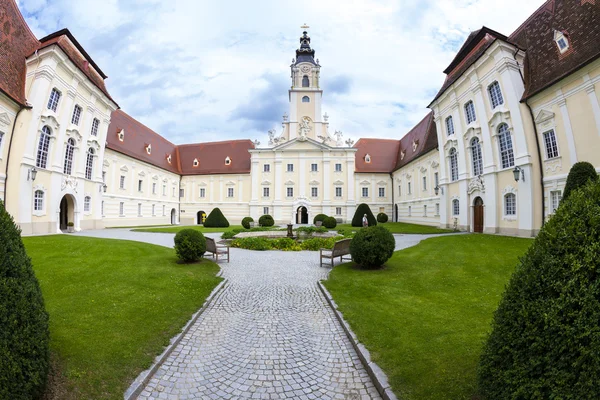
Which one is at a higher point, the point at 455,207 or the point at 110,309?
the point at 455,207

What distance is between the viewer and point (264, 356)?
14.4 feet

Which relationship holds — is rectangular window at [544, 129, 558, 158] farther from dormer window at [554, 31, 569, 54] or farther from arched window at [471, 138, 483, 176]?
arched window at [471, 138, 483, 176]

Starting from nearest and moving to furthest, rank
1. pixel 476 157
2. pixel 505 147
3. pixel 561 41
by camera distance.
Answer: pixel 561 41 → pixel 505 147 → pixel 476 157

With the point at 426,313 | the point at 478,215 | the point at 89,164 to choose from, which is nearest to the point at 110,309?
the point at 426,313

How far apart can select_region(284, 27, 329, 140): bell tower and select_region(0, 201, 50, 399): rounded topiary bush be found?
140 feet

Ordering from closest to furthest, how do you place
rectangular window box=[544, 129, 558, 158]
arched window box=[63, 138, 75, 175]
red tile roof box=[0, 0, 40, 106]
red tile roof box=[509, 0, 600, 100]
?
red tile roof box=[509, 0, 600, 100] < rectangular window box=[544, 129, 558, 158] < red tile roof box=[0, 0, 40, 106] < arched window box=[63, 138, 75, 175]

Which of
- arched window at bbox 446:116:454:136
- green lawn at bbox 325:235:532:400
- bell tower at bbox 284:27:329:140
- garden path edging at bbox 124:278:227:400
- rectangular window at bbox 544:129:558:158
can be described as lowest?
garden path edging at bbox 124:278:227:400

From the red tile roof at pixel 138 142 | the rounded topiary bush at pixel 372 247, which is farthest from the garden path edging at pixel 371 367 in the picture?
the red tile roof at pixel 138 142

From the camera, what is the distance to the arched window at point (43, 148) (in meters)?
19.9

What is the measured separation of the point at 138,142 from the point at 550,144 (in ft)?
128

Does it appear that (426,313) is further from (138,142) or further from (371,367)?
(138,142)

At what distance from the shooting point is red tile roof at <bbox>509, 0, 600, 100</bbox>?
14336 mm

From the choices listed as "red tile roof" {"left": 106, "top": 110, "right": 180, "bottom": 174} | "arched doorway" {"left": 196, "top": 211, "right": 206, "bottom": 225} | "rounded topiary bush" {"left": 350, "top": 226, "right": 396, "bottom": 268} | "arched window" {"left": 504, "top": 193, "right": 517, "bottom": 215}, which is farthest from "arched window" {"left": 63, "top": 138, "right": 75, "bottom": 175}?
"arched window" {"left": 504, "top": 193, "right": 517, "bottom": 215}

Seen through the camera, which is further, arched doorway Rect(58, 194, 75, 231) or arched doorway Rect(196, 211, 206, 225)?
arched doorway Rect(196, 211, 206, 225)
